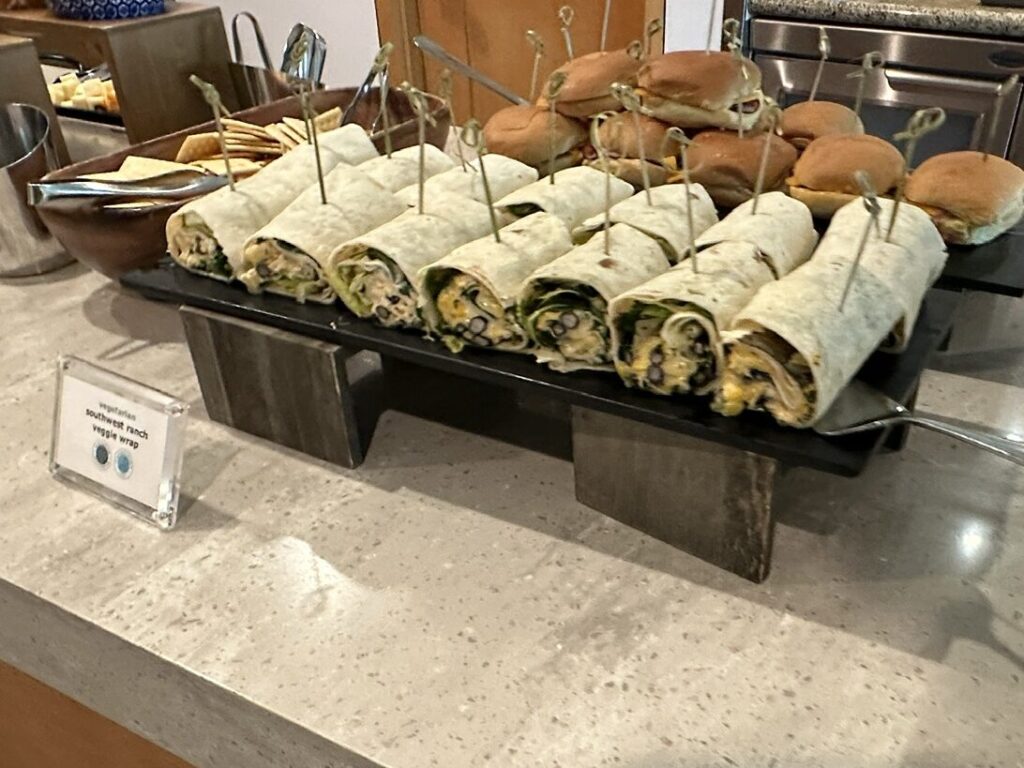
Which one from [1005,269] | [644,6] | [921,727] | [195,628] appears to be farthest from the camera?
[644,6]

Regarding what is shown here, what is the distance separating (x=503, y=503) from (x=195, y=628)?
30 cm

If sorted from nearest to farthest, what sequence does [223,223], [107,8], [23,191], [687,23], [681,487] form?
[681,487], [223,223], [23,191], [107,8], [687,23]

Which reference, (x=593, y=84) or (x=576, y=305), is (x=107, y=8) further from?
(x=576, y=305)

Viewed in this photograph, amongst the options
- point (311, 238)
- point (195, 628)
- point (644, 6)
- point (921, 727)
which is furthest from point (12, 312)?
point (644, 6)

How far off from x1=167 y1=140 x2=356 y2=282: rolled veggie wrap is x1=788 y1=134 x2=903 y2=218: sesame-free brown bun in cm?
61

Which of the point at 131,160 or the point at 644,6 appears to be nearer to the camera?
the point at 131,160

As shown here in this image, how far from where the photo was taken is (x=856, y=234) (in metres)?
0.90

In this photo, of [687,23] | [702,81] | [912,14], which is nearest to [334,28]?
[687,23]

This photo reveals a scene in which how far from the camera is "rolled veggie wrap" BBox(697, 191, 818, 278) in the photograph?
35.2 inches

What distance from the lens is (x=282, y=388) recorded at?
3.20 ft

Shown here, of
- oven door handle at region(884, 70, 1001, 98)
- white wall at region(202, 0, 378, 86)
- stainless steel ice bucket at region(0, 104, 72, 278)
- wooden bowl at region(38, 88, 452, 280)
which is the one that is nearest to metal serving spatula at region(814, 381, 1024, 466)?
wooden bowl at region(38, 88, 452, 280)

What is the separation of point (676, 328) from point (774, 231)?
231 mm

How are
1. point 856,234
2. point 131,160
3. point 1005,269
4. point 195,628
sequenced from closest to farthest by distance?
point 195,628 < point 856,234 < point 1005,269 < point 131,160

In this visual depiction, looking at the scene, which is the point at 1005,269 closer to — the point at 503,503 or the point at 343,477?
the point at 503,503
